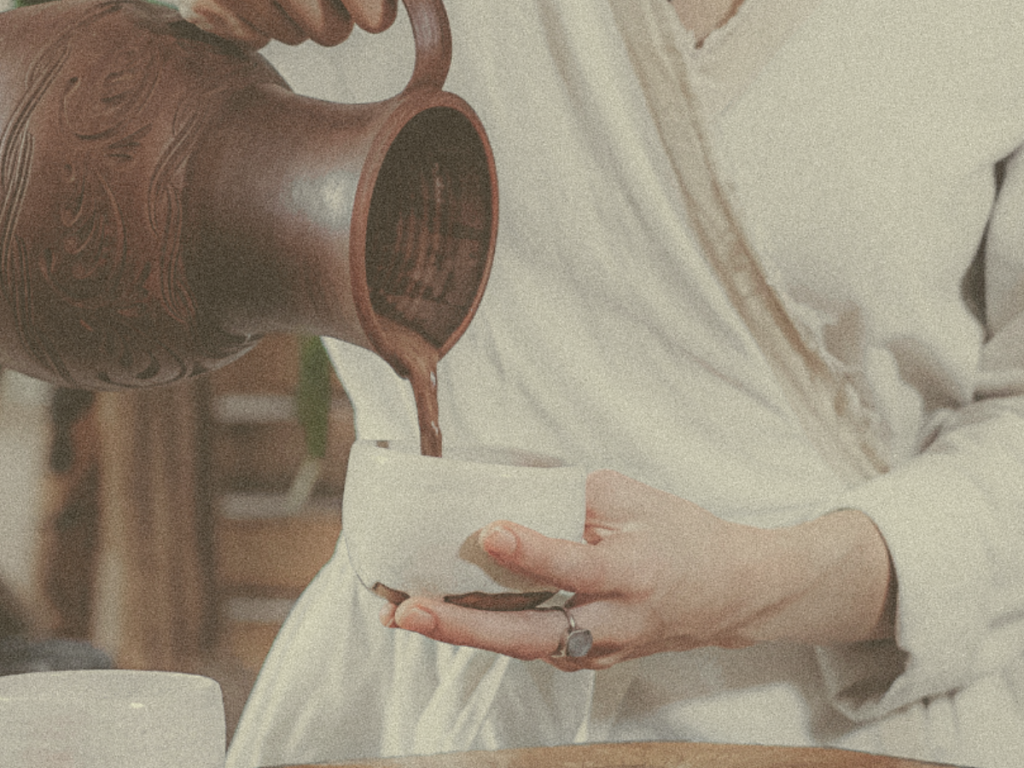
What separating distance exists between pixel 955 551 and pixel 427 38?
42 centimetres

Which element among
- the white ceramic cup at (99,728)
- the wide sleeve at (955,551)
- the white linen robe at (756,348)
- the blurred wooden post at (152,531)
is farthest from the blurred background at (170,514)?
the white ceramic cup at (99,728)

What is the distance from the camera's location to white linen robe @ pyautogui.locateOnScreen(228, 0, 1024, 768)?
68 centimetres

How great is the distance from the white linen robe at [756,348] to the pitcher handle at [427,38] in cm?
24

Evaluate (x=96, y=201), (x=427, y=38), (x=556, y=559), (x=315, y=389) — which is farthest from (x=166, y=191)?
(x=315, y=389)

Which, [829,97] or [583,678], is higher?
[829,97]

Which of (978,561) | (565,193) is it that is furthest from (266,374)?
(978,561)

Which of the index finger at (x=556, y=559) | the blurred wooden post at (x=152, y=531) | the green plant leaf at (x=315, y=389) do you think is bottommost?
the blurred wooden post at (x=152, y=531)

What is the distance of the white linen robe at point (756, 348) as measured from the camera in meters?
0.68

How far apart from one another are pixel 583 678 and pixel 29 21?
478 millimetres

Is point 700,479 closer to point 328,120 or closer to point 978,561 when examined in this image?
point 978,561

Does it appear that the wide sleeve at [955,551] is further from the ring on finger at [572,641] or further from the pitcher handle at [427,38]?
the pitcher handle at [427,38]

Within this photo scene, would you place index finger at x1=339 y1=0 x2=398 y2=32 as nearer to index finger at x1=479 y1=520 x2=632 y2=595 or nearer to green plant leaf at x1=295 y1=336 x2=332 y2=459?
index finger at x1=479 y1=520 x2=632 y2=595

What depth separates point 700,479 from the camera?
72cm

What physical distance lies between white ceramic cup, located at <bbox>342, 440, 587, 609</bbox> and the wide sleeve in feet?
0.80
